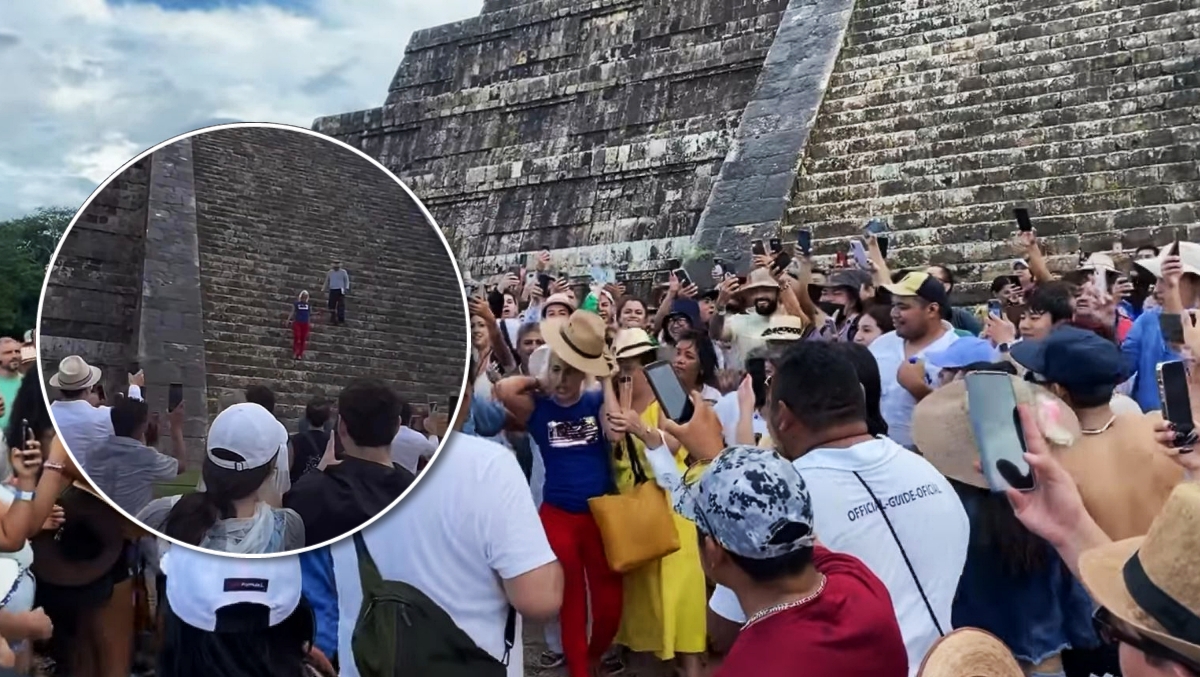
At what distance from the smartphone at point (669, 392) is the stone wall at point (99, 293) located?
9.46 feet

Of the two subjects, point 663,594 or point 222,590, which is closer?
point 222,590

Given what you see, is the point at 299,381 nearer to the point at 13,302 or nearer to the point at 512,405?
the point at 13,302

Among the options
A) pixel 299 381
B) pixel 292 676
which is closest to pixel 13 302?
pixel 299 381

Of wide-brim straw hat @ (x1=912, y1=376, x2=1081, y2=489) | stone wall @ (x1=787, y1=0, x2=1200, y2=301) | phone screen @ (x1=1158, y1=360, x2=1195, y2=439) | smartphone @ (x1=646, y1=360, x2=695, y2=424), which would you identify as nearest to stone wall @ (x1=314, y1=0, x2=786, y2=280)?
stone wall @ (x1=787, y1=0, x2=1200, y2=301)

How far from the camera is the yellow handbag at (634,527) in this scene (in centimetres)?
483

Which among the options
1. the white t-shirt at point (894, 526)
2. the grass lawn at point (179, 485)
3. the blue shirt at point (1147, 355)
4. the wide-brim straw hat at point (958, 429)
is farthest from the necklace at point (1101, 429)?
the grass lawn at point (179, 485)

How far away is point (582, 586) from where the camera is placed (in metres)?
4.96

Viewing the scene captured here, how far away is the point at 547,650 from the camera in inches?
237

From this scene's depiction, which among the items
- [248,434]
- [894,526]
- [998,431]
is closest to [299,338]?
[248,434]

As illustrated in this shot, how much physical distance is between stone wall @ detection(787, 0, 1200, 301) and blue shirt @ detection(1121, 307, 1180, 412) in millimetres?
4707

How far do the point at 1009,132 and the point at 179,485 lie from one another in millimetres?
11319

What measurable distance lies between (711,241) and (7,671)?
435 inches

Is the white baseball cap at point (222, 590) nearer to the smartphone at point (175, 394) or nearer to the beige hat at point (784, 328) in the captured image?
the smartphone at point (175, 394)

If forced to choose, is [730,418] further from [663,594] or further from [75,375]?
[75,375]
